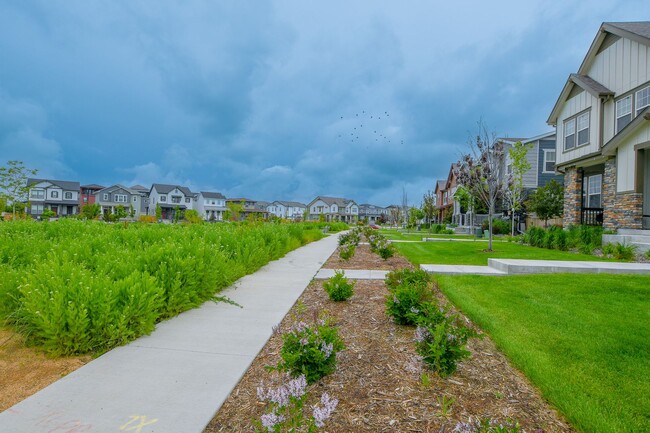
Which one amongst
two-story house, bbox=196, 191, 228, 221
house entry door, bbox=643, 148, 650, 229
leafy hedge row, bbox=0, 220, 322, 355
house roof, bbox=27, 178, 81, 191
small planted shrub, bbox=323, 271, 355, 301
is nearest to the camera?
leafy hedge row, bbox=0, 220, 322, 355

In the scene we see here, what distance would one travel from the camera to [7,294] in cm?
405

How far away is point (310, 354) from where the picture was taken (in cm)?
279

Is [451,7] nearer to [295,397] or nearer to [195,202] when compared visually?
[295,397]

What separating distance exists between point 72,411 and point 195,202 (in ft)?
253

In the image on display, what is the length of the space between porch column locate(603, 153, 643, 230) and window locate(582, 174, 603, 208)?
457 centimetres

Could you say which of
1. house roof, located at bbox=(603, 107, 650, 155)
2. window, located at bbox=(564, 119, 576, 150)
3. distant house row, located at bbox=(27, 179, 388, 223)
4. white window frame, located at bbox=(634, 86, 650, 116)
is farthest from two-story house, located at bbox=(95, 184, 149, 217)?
white window frame, located at bbox=(634, 86, 650, 116)

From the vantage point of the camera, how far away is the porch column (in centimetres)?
1203

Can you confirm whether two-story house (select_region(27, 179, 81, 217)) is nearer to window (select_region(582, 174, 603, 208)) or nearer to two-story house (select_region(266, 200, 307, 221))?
two-story house (select_region(266, 200, 307, 221))

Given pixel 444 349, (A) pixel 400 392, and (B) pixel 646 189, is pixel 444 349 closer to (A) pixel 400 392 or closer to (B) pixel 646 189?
(A) pixel 400 392

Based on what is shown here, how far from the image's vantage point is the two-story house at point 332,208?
91312 millimetres

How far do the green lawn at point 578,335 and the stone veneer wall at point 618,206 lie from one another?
6.51m

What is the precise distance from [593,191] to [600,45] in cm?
730

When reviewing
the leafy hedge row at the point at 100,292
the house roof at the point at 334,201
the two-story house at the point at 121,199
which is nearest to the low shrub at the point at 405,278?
the leafy hedge row at the point at 100,292

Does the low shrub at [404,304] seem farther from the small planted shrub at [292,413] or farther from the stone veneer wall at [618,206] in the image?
the stone veneer wall at [618,206]
